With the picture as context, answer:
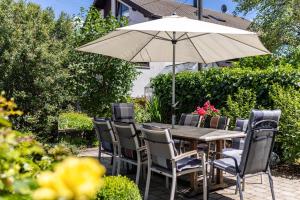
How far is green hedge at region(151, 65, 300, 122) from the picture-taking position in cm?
756

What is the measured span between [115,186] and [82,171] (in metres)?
3.11

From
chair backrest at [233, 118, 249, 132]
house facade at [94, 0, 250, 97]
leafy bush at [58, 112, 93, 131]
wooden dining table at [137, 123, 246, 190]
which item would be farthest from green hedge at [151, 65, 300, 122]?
house facade at [94, 0, 250, 97]

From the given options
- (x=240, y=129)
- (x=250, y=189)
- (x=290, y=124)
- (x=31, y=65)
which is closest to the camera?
(x=250, y=189)

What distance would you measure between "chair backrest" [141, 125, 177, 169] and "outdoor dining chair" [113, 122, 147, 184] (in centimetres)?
42

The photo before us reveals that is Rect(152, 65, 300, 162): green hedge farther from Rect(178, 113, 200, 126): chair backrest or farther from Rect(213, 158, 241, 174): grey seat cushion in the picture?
Rect(213, 158, 241, 174): grey seat cushion

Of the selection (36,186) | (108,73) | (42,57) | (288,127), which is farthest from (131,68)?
(36,186)

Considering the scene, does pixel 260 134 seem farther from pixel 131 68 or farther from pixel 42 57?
pixel 131 68

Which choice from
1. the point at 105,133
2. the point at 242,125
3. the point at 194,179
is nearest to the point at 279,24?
the point at 242,125

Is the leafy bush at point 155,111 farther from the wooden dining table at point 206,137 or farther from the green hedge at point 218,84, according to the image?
the wooden dining table at point 206,137

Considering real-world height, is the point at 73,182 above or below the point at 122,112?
above

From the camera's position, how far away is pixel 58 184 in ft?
2.00

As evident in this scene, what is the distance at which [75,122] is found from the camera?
38.4 feet

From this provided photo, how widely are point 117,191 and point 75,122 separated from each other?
332 inches

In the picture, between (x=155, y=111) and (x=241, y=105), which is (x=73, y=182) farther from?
(x=155, y=111)
